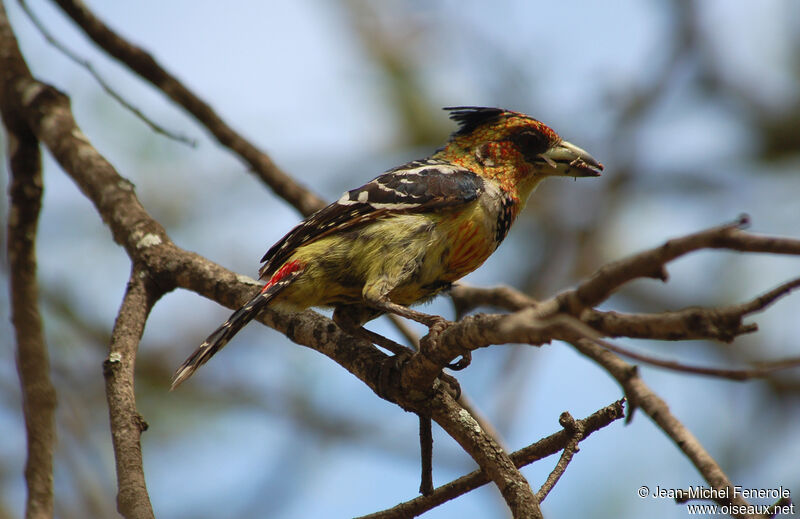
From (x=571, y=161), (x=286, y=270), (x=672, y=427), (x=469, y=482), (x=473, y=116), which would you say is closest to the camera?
Result: (x=469, y=482)

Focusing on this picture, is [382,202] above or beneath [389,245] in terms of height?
above

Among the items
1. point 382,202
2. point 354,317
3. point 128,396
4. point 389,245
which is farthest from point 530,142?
point 128,396

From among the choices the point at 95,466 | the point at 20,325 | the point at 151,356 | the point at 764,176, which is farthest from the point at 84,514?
the point at 764,176

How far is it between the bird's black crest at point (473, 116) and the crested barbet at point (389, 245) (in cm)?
42

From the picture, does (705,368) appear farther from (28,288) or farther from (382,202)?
(28,288)

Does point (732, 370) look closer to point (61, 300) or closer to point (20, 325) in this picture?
point (20, 325)

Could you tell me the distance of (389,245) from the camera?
3.54 metres

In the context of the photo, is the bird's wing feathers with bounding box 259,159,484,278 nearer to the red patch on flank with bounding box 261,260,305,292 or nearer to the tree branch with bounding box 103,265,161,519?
the red patch on flank with bounding box 261,260,305,292

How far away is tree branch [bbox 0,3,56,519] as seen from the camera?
3.19 m

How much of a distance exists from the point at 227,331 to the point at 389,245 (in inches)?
33.1

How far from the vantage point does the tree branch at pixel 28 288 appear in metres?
3.19

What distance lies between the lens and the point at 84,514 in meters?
3.49

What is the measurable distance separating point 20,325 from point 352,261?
1.62 metres

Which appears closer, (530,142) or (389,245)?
(389,245)
